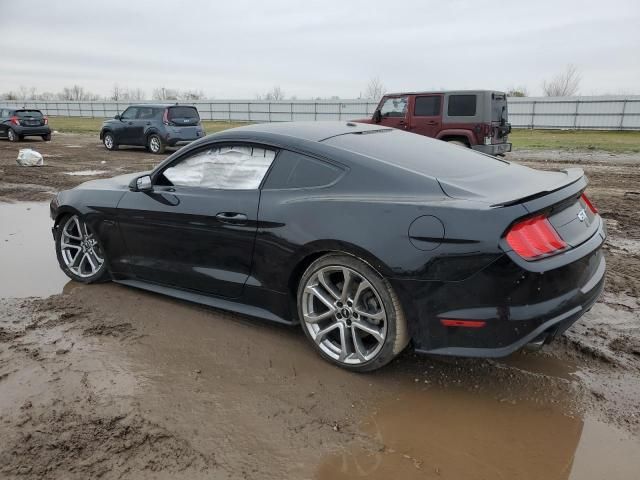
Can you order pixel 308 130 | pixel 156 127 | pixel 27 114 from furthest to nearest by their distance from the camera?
pixel 27 114
pixel 156 127
pixel 308 130

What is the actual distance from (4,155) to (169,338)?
15457 mm

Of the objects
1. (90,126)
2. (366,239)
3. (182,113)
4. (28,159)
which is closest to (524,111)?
(182,113)

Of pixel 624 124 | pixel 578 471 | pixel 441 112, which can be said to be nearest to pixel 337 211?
pixel 578 471

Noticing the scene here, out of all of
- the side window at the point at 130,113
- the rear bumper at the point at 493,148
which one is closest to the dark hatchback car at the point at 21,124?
the side window at the point at 130,113

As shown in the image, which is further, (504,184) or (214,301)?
(214,301)

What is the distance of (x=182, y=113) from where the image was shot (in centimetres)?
1659

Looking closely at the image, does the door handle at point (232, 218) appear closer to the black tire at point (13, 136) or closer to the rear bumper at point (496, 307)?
the rear bumper at point (496, 307)

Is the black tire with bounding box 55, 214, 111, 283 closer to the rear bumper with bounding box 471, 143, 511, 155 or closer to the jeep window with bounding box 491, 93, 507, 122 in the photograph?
the rear bumper with bounding box 471, 143, 511, 155

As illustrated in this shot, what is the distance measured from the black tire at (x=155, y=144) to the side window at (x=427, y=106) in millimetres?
8148

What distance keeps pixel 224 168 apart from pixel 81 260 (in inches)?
77.2

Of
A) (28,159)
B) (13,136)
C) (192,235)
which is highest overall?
(192,235)

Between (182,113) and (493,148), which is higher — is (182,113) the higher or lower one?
the higher one

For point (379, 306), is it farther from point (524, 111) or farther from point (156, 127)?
point (524, 111)

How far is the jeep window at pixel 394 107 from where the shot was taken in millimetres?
12898
